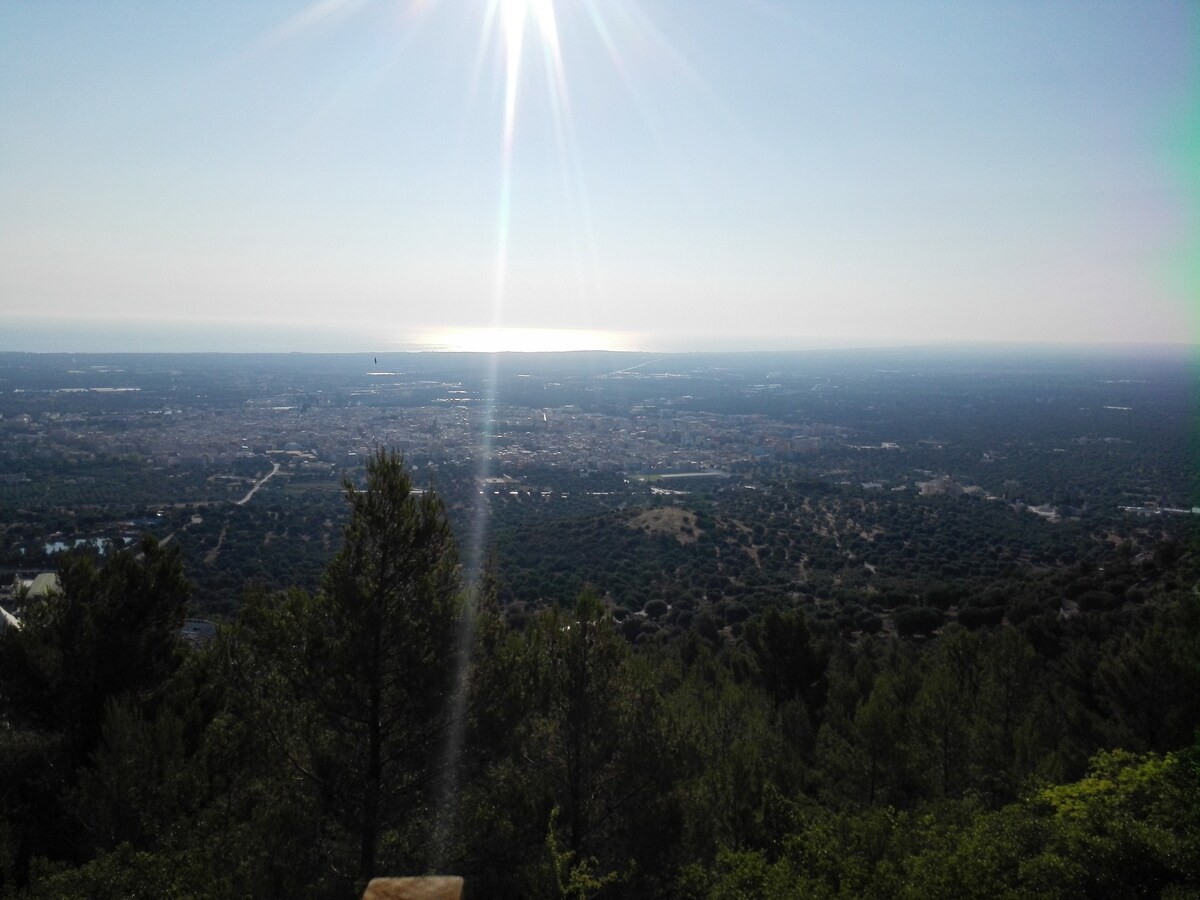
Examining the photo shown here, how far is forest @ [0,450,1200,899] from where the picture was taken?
504cm

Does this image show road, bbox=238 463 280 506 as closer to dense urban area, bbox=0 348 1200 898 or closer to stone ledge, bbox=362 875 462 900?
dense urban area, bbox=0 348 1200 898

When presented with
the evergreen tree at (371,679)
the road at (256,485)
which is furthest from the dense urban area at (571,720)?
the road at (256,485)

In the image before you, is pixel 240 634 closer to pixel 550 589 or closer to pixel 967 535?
pixel 550 589

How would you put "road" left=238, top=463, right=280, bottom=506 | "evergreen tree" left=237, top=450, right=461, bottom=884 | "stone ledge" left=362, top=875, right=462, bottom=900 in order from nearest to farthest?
1. "stone ledge" left=362, top=875, right=462, bottom=900
2. "evergreen tree" left=237, top=450, right=461, bottom=884
3. "road" left=238, top=463, right=280, bottom=506

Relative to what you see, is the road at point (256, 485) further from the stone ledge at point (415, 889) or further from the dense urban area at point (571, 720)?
the stone ledge at point (415, 889)

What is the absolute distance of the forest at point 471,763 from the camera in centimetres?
504

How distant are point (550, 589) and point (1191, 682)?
20.4 meters

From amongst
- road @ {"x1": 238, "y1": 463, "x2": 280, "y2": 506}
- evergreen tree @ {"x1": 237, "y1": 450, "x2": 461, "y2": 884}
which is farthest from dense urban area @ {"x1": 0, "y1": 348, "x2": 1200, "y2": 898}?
road @ {"x1": 238, "y1": 463, "x2": 280, "y2": 506}

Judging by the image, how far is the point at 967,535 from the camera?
38000 millimetres

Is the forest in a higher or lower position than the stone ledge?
lower

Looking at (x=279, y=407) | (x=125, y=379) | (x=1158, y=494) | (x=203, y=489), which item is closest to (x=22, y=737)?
(x=203, y=489)

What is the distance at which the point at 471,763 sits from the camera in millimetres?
5980

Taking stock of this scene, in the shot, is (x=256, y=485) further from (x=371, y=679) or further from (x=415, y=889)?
(x=415, y=889)

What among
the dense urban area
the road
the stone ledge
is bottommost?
the road
